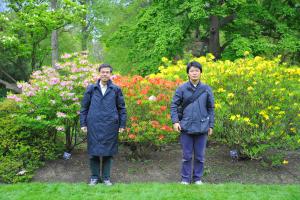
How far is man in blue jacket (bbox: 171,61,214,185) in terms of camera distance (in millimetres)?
5012

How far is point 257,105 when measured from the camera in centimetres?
658

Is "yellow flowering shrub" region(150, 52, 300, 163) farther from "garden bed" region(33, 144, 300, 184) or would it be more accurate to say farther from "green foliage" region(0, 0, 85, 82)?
"green foliage" region(0, 0, 85, 82)

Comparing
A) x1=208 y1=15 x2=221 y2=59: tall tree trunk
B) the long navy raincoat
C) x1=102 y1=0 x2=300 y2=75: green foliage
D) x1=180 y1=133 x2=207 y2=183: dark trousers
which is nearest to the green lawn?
x1=180 y1=133 x2=207 y2=183: dark trousers

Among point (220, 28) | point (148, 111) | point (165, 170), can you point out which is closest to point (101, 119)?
point (148, 111)

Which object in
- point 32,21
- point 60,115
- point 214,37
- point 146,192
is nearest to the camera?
point 146,192

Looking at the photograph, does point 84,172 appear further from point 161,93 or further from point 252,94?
point 252,94

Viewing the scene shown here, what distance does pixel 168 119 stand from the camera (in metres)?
6.66

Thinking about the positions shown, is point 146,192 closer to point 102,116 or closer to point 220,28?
point 102,116

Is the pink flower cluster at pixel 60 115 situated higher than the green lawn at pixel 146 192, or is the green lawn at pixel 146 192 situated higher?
the pink flower cluster at pixel 60 115

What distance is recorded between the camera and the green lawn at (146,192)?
4711mm

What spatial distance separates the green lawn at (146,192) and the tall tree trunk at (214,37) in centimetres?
983

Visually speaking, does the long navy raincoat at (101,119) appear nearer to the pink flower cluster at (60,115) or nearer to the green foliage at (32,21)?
the pink flower cluster at (60,115)

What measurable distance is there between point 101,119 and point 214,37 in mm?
10214

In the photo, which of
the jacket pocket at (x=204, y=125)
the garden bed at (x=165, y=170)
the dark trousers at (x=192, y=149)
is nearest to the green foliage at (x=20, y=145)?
the garden bed at (x=165, y=170)
